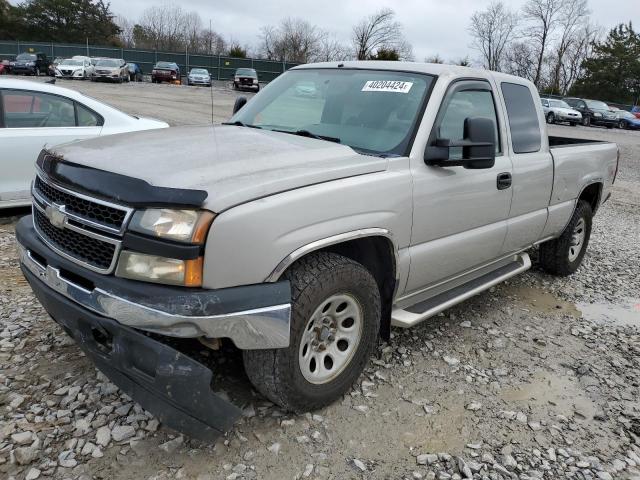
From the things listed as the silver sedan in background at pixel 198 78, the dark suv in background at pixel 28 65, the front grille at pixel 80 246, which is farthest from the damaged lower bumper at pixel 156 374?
the dark suv in background at pixel 28 65

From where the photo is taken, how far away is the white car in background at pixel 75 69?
125 ft

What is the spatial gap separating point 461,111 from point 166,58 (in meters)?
53.9

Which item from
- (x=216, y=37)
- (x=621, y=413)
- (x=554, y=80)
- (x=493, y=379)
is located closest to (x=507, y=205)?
(x=493, y=379)

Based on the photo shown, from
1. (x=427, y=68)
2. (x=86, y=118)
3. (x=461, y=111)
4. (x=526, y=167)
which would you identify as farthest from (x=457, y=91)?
(x=86, y=118)

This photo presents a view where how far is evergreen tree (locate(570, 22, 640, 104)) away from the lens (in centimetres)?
5544

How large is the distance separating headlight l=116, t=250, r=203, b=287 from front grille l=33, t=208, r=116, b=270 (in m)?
0.11

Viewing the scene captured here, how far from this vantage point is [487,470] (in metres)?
2.65

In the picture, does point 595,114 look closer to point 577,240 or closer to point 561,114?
point 561,114

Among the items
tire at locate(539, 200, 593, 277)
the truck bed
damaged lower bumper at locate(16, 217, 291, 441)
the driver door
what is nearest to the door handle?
the driver door

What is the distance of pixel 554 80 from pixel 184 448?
69.8 meters

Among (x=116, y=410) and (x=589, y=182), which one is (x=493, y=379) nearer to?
(x=116, y=410)

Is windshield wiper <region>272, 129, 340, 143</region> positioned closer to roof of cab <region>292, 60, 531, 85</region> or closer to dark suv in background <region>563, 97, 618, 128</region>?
roof of cab <region>292, 60, 531, 85</region>

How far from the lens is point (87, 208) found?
250cm

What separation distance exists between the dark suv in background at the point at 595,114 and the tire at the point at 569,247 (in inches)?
1253
